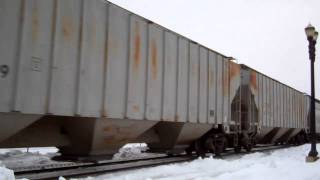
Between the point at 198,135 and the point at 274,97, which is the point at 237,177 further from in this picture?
the point at 274,97

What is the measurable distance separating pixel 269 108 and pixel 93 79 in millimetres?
13296

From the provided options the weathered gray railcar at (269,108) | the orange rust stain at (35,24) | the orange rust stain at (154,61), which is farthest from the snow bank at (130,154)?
the orange rust stain at (35,24)

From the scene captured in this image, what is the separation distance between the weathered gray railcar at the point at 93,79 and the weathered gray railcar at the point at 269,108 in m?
4.39

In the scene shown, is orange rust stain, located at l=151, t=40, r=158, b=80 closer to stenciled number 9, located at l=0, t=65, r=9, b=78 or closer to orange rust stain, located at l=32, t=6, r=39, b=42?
orange rust stain, located at l=32, t=6, r=39, b=42

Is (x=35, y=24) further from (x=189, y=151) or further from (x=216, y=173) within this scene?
(x=189, y=151)

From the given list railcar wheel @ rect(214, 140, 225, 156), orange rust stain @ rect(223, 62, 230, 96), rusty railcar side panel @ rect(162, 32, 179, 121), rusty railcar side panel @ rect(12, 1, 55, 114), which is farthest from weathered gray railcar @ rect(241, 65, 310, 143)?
rusty railcar side panel @ rect(12, 1, 55, 114)

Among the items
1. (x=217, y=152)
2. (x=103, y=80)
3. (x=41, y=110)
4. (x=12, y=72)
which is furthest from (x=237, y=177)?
(x=217, y=152)

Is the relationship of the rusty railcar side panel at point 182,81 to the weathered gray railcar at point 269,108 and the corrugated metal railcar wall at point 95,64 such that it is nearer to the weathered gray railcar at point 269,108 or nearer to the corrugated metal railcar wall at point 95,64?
the corrugated metal railcar wall at point 95,64

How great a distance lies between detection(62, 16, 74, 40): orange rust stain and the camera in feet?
25.8

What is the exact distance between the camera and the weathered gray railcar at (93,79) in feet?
23.0

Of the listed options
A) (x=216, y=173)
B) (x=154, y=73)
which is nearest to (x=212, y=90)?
(x=154, y=73)

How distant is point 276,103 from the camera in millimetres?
21172

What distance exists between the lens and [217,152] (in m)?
15.4

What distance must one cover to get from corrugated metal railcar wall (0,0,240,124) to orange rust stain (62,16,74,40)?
12mm
